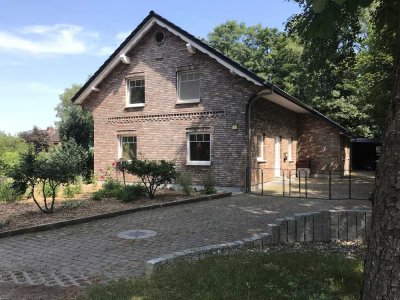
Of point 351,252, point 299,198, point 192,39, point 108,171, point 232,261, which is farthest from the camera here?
point 108,171

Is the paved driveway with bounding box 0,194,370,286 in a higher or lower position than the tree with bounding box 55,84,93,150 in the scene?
lower

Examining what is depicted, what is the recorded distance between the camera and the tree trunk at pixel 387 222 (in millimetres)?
2914

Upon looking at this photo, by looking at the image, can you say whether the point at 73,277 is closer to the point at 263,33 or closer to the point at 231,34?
the point at 263,33

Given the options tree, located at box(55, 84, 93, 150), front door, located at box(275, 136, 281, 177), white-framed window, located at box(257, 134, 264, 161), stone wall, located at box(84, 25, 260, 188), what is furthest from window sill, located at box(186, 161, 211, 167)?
tree, located at box(55, 84, 93, 150)

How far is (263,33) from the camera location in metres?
42.8

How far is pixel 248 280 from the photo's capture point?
482 cm

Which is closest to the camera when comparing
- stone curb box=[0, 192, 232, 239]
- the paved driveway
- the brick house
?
the paved driveway

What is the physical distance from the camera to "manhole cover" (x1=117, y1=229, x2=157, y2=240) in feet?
27.0

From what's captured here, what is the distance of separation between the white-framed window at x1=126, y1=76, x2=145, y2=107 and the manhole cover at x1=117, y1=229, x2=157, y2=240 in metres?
11.2

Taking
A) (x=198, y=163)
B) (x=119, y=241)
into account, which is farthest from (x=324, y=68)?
(x=119, y=241)

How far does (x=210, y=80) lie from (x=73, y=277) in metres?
12.6

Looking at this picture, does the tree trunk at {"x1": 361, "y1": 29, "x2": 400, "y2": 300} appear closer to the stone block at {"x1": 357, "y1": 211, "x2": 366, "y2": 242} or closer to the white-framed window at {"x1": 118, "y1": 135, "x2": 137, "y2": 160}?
the stone block at {"x1": 357, "y1": 211, "x2": 366, "y2": 242}

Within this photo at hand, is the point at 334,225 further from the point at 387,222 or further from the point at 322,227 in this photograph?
the point at 387,222

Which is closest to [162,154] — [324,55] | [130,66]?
[130,66]
